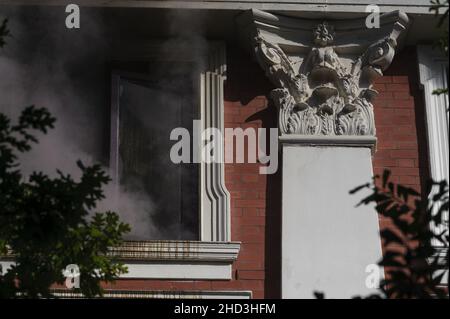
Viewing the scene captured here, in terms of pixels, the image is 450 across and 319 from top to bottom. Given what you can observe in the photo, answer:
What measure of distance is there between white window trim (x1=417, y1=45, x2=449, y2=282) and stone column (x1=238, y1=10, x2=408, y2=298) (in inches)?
13.7

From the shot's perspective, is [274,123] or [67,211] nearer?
[67,211]

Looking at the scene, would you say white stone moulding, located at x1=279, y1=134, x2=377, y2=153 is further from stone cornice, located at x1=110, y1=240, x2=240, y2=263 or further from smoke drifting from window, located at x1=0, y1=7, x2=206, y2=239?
smoke drifting from window, located at x1=0, y1=7, x2=206, y2=239

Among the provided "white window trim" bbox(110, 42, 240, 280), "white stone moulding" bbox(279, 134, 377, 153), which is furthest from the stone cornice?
"white stone moulding" bbox(279, 134, 377, 153)

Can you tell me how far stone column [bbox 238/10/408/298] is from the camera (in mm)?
12289

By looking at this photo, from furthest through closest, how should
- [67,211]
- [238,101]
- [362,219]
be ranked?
1. [238,101]
2. [362,219]
3. [67,211]

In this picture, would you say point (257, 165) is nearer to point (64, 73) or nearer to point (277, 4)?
point (277, 4)

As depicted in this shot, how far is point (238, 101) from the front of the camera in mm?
13375

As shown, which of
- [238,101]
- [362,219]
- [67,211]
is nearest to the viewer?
[67,211]

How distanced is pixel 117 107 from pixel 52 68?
75 centimetres

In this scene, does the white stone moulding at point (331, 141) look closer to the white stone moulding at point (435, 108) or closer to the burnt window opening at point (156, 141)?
the white stone moulding at point (435, 108)

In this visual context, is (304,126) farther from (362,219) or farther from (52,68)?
(52,68)

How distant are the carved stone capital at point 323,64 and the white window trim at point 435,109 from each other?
0.37 meters
